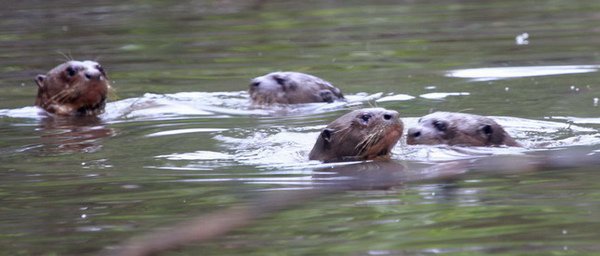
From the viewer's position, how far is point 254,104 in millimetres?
11406

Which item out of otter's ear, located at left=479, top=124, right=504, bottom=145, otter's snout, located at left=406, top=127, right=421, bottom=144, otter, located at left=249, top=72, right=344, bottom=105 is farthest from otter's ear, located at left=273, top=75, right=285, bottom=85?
otter's ear, located at left=479, top=124, right=504, bottom=145

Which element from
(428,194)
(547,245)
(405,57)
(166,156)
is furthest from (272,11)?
(547,245)

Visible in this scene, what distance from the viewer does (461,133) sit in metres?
8.59

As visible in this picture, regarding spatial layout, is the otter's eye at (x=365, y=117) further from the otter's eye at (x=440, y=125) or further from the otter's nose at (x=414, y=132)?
the otter's eye at (x=440, y=125)

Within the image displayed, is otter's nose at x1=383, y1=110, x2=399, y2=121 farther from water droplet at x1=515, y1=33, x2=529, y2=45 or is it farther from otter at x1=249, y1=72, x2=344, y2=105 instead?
water droplet at x1=515, y1=33, x2=529, y2=45

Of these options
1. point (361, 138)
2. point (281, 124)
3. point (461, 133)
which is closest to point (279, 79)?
point (281, 124)

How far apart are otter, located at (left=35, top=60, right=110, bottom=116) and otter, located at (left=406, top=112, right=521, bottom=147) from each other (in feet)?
11.6

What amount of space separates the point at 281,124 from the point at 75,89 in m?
2.15

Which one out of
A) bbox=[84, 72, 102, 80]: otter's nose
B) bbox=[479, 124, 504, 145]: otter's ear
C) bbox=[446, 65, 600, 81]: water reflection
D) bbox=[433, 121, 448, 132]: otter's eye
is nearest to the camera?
bbox=[479, 124, 504, 145]: otter's ear

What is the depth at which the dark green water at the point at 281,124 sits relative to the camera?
5.80m

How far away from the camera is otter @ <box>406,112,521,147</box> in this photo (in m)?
8.52

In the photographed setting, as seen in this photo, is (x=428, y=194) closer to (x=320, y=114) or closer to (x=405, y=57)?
(x=320, y=114)

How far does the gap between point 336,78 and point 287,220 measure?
6901mm

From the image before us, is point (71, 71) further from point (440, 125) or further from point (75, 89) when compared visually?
point (440, 125)
